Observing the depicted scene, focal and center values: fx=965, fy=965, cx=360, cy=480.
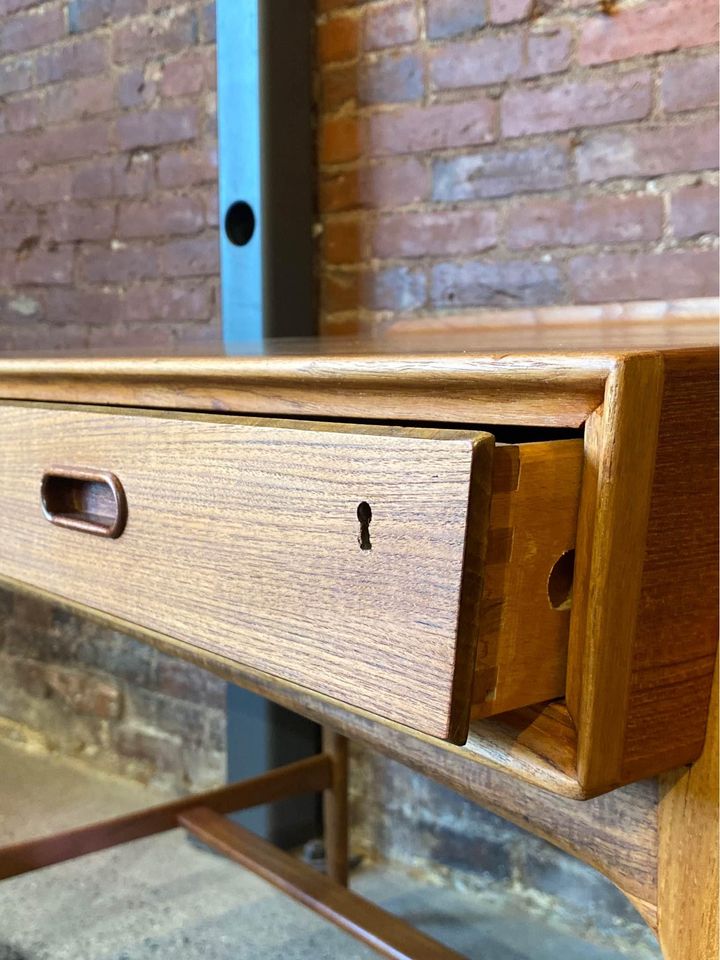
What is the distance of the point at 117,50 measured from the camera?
164 cm

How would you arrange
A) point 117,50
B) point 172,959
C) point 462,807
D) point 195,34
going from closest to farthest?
point 172,959 → point 462,807 → point 195,34 → point 117,50

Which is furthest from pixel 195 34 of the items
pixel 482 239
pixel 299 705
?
pixel 299 705

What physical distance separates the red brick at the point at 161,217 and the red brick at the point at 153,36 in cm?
24

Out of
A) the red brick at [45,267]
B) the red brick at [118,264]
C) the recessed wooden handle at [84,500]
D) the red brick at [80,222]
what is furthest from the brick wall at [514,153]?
the recessed wooden handle at [84,500]

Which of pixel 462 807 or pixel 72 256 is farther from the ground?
pixel 72 256

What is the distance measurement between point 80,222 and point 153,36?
35 cm

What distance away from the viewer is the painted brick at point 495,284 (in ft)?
3.98

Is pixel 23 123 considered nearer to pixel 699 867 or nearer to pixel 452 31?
pixel 452 31

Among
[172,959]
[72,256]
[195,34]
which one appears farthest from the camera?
[72,256]

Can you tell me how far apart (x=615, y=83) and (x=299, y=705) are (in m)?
0.85

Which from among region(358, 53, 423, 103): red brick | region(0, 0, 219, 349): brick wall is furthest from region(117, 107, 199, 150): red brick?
region(358, 53, 423, 103): red brick

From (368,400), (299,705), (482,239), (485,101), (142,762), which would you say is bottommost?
(142,762)

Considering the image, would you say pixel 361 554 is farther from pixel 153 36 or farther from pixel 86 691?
pixel 86 691

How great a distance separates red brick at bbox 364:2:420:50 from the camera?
50.7 inches
